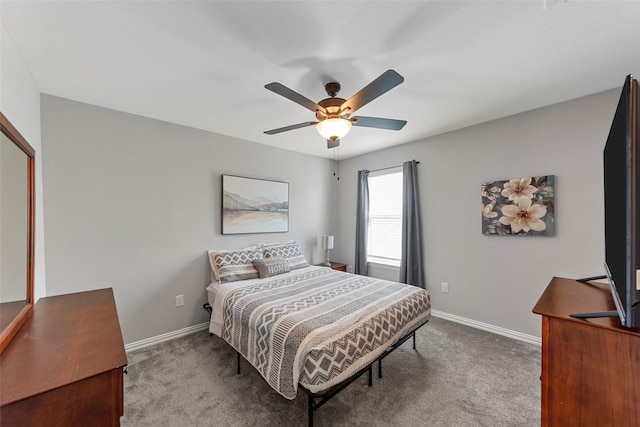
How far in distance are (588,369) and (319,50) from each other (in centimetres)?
208

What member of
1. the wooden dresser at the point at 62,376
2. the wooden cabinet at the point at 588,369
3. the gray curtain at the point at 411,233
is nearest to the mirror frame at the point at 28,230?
the wooden dresser at the point at 62,376

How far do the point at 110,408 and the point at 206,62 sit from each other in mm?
2043

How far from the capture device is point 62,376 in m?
0.86

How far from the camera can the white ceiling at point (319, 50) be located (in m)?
1.40

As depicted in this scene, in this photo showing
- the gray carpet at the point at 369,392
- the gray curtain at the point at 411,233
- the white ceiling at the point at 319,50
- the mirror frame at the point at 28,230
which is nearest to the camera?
the mirror frame at the point at 28,230

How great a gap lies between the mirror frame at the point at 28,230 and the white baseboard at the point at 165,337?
4.80 feet

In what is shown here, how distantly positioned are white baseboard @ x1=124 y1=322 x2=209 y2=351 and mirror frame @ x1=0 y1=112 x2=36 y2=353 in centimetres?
146

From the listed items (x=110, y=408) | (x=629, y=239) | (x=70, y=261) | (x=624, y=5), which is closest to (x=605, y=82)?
(x=624, y=5)

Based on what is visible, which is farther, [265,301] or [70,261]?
[70,261]

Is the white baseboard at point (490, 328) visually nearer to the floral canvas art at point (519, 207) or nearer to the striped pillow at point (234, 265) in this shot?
the floral canvas art at point (519, 207)

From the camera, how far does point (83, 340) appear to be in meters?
1.12

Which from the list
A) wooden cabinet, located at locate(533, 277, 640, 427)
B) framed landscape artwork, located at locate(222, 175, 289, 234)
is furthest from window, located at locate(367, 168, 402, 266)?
wooden cabinet, located at locate(533, 277, 640, 427)

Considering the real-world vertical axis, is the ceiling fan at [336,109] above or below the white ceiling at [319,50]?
below

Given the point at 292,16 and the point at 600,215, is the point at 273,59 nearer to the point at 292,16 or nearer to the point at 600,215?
the point at 292,16
